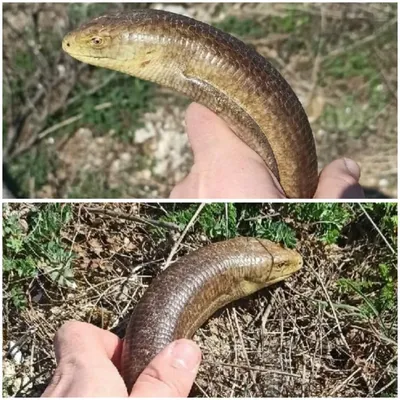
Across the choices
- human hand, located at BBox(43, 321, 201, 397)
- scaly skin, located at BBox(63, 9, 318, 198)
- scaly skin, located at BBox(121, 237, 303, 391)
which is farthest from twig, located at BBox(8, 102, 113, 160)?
human hand, located at BBox(43, 321, 201, 397)

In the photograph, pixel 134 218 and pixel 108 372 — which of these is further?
pixel 134 218

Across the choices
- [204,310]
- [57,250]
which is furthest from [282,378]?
[57,250]

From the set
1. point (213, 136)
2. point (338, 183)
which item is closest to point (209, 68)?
point (213, 136)

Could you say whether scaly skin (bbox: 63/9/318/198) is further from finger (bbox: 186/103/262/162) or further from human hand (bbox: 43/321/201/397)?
human hand (bbox: 43/321/201/397)

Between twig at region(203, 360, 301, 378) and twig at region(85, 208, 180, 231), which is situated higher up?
twig at region(85, 208, 180, 231)

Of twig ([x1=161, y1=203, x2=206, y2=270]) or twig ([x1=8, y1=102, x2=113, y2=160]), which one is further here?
twig ([x1=8, y1=102, x2=113, y2=160])

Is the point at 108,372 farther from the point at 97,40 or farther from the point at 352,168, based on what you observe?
the point at 352,168

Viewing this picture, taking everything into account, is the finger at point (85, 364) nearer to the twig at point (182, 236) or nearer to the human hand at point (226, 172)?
the twig at point (182, 236)
